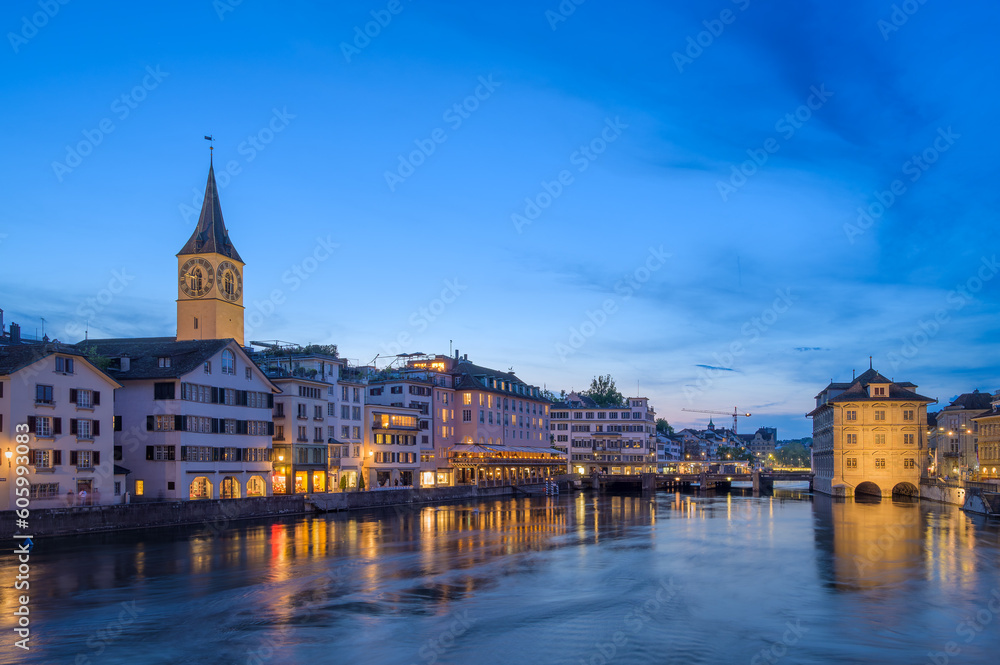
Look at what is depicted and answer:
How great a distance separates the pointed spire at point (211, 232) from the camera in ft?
320

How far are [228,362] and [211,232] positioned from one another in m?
26.7

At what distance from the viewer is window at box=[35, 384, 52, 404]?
5866 centimetres

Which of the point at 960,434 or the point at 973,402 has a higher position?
the point at 973,402

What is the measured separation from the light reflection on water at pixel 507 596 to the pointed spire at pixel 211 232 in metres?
42.0

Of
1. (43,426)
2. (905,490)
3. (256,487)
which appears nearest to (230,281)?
(256,487)

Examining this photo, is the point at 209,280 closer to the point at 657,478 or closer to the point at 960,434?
the point at 657,478

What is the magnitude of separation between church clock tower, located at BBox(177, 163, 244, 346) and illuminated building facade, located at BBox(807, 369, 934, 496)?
2981 inches

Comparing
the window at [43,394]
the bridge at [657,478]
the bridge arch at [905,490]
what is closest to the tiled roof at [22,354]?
the window at [43,394]

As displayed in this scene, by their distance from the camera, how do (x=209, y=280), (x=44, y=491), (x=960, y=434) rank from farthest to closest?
(x=960, y=434), (x=209, y=280), (x=44, y=491)

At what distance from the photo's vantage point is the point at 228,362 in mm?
76875

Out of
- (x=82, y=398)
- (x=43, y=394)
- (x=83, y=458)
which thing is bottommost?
(x=83, y=458)

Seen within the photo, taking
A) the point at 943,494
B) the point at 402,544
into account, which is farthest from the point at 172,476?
the point at 943,494

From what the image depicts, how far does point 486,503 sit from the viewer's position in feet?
342

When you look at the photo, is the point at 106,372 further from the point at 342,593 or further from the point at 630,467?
the point at 630,467
